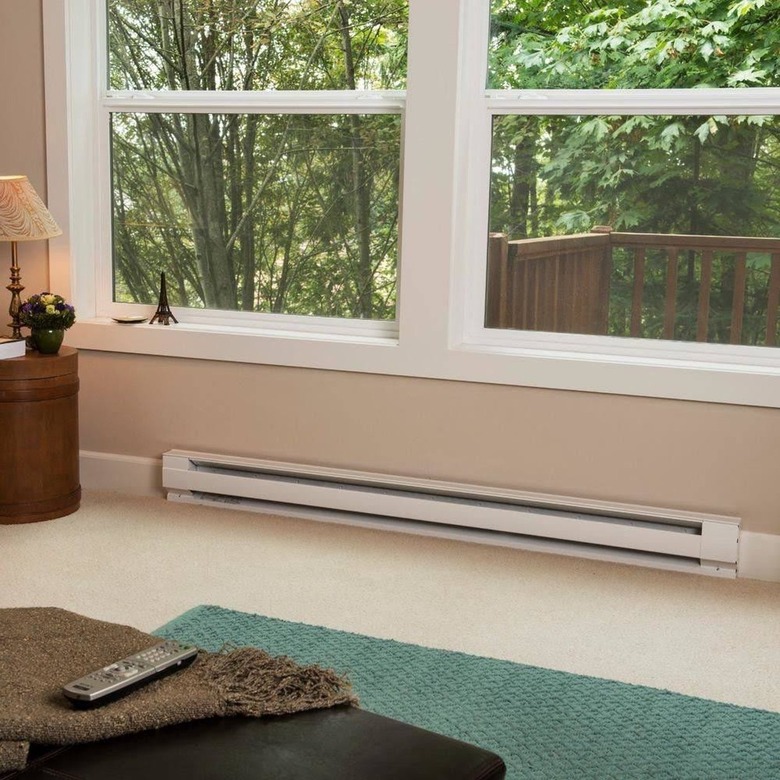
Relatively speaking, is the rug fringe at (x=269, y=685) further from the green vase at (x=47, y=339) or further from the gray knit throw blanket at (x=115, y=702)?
the green vase at (x=47, y=339)

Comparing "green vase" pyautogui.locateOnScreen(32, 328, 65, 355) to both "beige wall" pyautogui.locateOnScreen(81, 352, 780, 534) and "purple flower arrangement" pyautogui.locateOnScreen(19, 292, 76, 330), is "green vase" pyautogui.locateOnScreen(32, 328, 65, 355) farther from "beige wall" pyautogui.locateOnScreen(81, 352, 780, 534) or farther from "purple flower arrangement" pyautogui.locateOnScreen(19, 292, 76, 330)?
"beige wall" pyautogui.locateOnScreen(81, 352, 780, 534)

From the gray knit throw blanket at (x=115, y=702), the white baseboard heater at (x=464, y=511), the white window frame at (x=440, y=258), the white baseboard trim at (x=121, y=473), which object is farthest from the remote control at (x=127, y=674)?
the white baseboard trim at (x=121, y=473)

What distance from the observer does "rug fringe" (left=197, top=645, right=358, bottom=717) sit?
1739 millimetres

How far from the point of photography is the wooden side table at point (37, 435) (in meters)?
3.80

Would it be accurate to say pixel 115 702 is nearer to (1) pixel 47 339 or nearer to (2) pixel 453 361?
(2) pixel 453 361

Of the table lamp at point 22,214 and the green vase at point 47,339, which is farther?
the green vase at point 47,339

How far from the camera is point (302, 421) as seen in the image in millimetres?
4039

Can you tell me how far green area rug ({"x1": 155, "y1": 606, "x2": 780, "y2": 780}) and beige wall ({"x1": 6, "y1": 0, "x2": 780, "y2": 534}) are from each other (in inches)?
40.6

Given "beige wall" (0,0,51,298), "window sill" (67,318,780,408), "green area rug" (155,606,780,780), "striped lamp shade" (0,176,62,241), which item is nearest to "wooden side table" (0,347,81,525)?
"window sill" (67,318,780,408)

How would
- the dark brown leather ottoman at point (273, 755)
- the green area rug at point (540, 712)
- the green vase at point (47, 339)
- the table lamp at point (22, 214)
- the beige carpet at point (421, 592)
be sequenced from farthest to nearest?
the green vase at point (47, 339), the table lamp at point (22, 214), the beige carpet at point (421, 592), the green area rug at point (540, 712), the dark brown leather ottoman at point (273, 755)

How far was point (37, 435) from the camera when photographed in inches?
152

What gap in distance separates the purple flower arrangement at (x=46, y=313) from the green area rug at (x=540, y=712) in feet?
4.53

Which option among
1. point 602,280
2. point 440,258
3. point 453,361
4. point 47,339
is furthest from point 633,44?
point 47,339

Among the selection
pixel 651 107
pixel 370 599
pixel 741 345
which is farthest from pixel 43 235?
pixel 741 345
